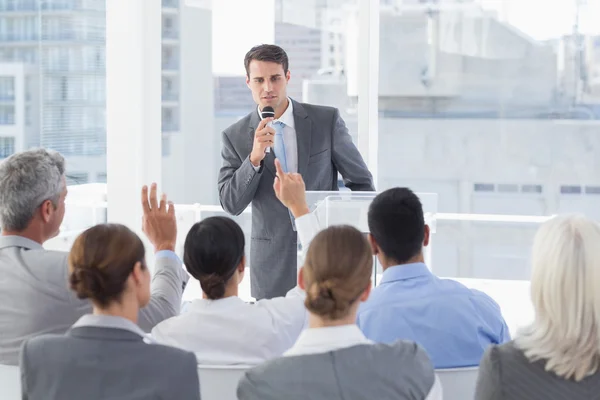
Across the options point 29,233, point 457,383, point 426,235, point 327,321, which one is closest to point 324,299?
point 327,321

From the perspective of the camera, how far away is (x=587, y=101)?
20.8 metres

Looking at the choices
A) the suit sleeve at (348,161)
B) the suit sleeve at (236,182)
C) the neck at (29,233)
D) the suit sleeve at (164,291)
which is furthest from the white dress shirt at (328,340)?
the suit sleeve at (348,161)

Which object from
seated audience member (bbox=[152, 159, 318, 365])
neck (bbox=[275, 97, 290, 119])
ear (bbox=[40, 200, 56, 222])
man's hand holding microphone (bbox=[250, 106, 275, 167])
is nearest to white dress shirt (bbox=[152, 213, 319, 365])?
seated audience member (bbox=[152, 159, 318, 365])

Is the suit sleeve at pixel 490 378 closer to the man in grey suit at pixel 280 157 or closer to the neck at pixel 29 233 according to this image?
the neck at pixel 29 233

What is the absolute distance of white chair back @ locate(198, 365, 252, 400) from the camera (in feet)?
5.81

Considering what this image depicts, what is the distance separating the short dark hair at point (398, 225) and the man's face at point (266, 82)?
1.20 meters

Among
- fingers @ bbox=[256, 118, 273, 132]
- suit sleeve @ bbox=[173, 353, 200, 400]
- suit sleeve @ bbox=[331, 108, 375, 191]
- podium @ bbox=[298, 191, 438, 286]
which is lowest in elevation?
suit sleeve @ bbox=[173, 353, 200, 400]

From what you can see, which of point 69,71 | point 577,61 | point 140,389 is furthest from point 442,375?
point 577,61

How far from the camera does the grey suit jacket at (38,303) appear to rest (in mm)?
2031

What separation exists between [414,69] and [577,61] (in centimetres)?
504

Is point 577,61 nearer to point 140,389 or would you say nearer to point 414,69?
point 414,69

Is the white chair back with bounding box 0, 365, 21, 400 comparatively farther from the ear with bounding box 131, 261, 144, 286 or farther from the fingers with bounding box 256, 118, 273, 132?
the fingers with bounding box 256, 118, 273, 132

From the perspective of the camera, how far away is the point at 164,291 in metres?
2.11

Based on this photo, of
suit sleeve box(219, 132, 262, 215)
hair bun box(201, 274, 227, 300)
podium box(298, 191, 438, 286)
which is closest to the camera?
hair bun box(201, 274, 227, 300)
